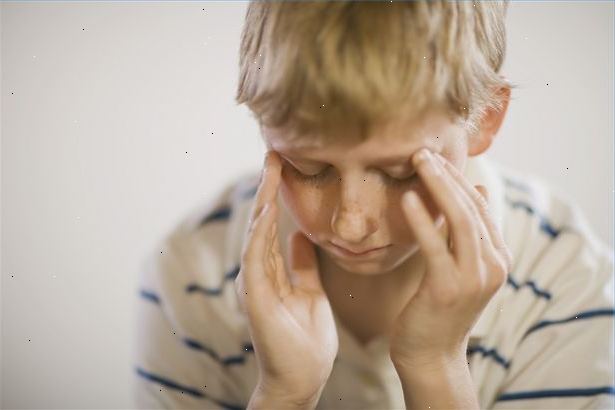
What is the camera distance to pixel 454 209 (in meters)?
0.57

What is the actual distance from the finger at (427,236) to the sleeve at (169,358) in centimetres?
30

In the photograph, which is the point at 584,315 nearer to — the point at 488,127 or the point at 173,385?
the point at 488,127

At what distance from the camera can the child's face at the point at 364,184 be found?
51 centimetres

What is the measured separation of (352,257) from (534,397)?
0.27m

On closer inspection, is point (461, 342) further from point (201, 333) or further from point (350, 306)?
point (201, 333)

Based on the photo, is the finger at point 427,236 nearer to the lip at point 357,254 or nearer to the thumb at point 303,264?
the lip at point 357,254

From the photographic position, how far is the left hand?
1.84 feet

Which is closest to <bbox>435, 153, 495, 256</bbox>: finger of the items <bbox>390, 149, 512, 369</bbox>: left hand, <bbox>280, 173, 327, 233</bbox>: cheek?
<bbox>390, 149, 512, 369</bbox>: left hand

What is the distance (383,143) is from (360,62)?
67 millimetres

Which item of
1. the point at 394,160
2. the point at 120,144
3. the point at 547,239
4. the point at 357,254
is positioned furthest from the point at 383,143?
the point at 120,144

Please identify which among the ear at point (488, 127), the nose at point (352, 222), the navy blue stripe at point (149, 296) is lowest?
the navy blue stripe at point (149, 296)

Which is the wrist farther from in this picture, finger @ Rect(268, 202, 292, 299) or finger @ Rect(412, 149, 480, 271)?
finger @ Rect(412, 149, 480, 271)

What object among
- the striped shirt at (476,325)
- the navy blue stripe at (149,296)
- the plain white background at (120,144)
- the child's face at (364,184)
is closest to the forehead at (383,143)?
the child's face at (364,184)

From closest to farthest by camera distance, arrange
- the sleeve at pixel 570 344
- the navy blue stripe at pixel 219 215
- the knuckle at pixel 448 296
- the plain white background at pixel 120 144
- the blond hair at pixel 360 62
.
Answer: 1. the blond hair at pixel 360 62
2. the knuckle at pixel 448 296
3. the sleeve at pixel 570 344
4. the navy blue stripe at pixel 219 215
5. the plain white background at pixel 120 144
